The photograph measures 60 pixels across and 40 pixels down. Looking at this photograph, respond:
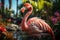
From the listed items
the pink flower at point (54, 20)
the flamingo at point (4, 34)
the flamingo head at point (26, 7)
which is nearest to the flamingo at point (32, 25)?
the flamingo head at point (26, 7)

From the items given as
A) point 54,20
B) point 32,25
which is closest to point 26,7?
point 32,25

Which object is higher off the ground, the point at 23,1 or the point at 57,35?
the point at 23,1

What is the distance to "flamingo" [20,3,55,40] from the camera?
3.65 meters

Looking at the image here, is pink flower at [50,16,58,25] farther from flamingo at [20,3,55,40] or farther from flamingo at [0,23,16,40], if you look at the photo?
flamingo at [0,23,16,40]

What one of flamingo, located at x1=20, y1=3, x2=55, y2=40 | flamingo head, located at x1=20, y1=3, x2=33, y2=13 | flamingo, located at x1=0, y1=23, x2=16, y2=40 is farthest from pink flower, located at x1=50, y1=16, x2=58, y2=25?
flamingo, located at x1=0, y1=23, x2=16, y2=40

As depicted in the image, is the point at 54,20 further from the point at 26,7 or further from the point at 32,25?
the point at 26,7

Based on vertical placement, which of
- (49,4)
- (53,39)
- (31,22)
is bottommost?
(53,39)

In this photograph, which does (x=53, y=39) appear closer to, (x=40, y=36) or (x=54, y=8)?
(x=40, y=36)

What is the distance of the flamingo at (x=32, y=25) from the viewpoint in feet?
12.0

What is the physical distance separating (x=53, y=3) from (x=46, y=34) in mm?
457

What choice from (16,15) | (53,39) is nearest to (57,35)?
(53,39)

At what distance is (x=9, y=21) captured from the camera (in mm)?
3719

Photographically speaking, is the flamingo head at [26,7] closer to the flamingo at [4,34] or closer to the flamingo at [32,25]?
the flamingo at [32,25]

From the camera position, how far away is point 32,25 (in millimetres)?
3658
